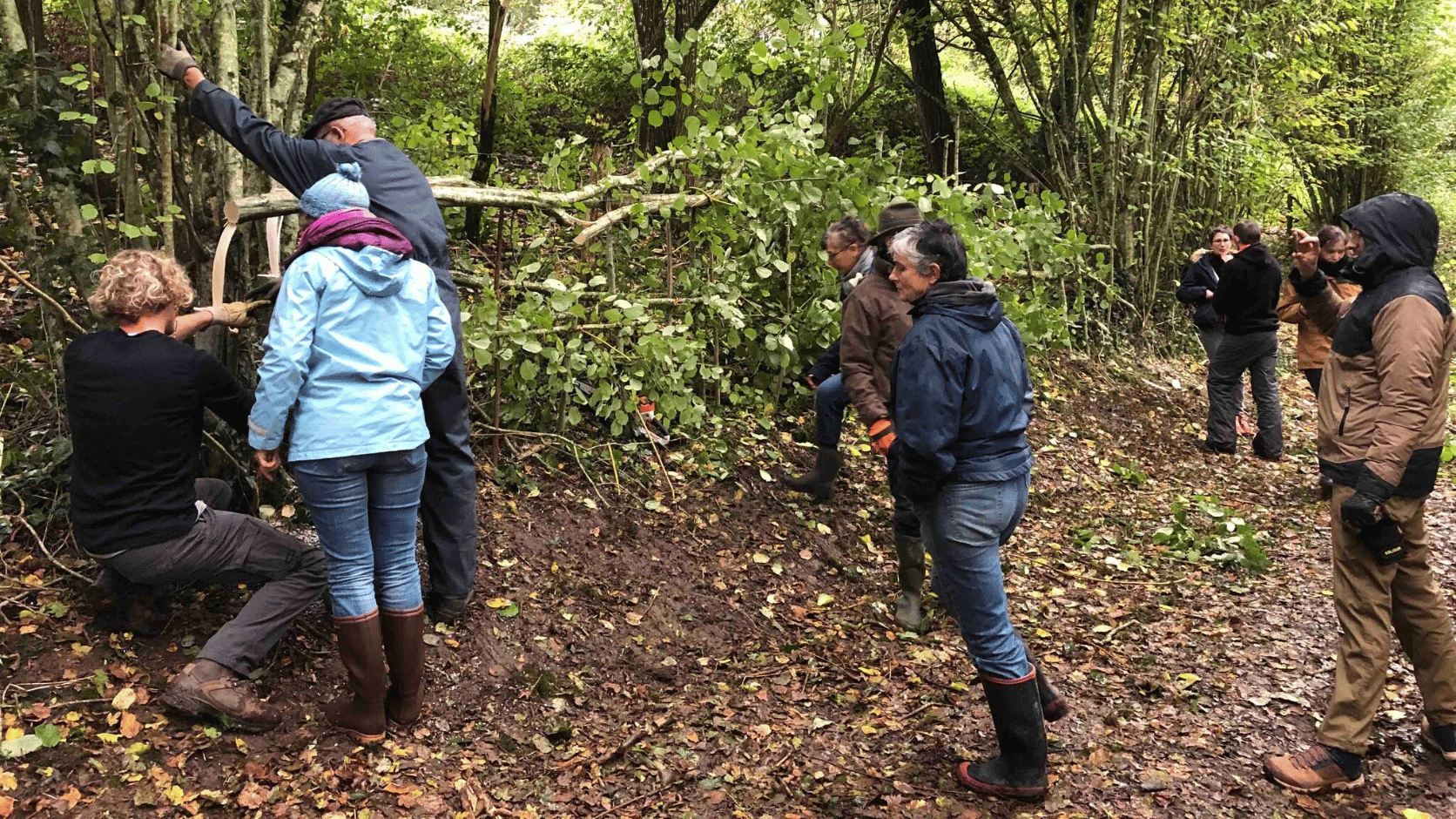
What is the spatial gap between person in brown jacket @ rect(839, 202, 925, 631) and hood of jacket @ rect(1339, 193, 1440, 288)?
1886 millimetres

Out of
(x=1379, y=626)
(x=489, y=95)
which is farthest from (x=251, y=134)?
(x=489, y=95)

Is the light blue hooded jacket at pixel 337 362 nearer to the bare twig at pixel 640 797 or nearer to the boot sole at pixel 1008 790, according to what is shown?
the bare twig at pixel 640 797

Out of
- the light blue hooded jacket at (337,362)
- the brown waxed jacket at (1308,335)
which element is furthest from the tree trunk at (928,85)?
the light blue hooded jacket at (337,362)

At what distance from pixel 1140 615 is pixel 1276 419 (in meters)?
4.02

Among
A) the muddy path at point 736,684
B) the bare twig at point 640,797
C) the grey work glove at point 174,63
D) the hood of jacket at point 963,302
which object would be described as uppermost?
the grey work glove at point 174,63

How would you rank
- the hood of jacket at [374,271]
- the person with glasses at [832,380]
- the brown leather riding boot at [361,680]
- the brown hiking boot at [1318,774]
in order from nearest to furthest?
the hood of jacket at [374,271], the brown leather riding boot at [361,680], the brown hiking boot at [1318,774], the person with glasses at [832,380]

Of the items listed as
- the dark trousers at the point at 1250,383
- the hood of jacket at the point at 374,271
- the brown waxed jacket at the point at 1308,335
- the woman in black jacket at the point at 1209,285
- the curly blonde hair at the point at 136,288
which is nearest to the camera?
the curly blonde hair at the point at 136,288

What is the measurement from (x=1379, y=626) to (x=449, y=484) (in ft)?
12.1

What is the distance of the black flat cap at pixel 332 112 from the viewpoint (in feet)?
12.6

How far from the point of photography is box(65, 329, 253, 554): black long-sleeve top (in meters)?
3.19

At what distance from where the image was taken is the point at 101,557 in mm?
3262

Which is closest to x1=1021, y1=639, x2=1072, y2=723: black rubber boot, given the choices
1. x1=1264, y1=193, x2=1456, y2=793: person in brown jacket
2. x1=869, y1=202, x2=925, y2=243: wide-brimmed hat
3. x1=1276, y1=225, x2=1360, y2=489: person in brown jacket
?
x1=1264, y1=193, x2=1456, y2=793: person in brown jacket

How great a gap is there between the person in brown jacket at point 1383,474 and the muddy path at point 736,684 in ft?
0.94

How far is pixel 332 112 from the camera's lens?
3.84 m
